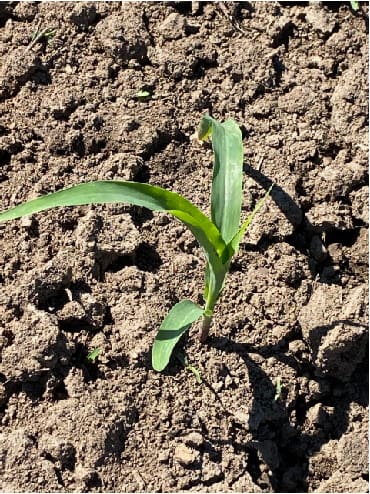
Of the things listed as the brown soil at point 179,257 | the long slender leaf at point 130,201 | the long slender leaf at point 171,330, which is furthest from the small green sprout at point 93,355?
the long slender leaf at point 130,201

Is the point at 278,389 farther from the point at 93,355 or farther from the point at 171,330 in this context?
the point at 93,355

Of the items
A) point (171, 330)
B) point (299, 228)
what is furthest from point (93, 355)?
point (299, 228)

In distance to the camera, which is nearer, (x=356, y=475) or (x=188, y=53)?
(x=356, y=475)

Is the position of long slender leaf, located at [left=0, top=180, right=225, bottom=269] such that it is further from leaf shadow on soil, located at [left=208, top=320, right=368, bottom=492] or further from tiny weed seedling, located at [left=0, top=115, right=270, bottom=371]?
leaf shadow on soil, located at [left=208, top=320, right=368, bottom=492]

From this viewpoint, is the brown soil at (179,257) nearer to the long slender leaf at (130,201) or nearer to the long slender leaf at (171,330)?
the long slender leaf at (171,330)

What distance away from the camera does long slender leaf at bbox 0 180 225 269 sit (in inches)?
53.6

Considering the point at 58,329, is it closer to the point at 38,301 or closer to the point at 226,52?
the point at 38,301

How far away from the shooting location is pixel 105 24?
6.72 ft

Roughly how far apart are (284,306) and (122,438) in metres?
0.51

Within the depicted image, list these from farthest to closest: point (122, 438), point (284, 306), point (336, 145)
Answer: point (336, 145), point (284, 306), point (122, 438)

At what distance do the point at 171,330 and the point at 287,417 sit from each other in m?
0.39

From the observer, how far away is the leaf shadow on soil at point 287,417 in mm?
1689

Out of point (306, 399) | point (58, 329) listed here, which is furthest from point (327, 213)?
point (58, 329)

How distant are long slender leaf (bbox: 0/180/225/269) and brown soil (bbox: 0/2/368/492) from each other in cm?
34
